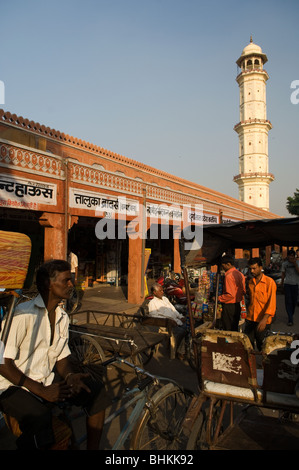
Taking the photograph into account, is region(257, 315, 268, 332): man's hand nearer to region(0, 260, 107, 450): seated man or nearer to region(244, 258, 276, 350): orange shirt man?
region(244, 258, 276, 350): orange shirt man

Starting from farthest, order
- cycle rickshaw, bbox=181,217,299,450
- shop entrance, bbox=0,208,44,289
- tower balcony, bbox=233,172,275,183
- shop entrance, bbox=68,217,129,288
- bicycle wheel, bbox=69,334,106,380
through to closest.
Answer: tower balcony, bbox=233,172,275,183 < shop entrance, bbox=68,217,129,288 < shop entrance, bbox=0,208,44,289 < bicycle wheel, bbox=69,334,106,380 < cycle rickshaw, bbox=181,217,299,450

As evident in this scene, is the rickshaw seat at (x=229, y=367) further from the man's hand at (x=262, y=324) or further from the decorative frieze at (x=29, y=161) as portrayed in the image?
the decorative frieze at (x=29, y=161)

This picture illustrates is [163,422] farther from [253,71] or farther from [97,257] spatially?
[253,71]

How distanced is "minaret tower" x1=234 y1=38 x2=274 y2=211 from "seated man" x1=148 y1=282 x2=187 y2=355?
40.2 metres

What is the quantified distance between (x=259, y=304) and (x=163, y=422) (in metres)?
2.73

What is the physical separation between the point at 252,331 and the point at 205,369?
245 centimetres

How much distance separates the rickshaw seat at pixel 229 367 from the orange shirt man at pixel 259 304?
211 cm

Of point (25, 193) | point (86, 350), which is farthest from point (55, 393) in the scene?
point (25, 193)

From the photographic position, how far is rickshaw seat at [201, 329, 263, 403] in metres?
2.65

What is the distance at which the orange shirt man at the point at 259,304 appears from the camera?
471 cm

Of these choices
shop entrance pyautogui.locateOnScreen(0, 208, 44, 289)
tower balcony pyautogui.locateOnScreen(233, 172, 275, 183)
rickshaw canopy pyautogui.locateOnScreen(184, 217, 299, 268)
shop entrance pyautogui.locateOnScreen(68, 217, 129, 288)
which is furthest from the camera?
tower balcony pyautogui.locateOnScreen(233, 172, 275, 183)

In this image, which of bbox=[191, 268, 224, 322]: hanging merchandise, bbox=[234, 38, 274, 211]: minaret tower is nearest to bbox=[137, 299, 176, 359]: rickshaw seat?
bbox=[191, 268, 224, 322]: hanging merchandise

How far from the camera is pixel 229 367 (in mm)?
2738

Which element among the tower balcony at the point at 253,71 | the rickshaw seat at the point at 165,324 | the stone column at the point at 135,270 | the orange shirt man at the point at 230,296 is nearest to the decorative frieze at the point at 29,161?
Result: the stone column at the point at 135,270
